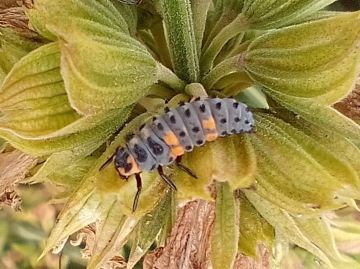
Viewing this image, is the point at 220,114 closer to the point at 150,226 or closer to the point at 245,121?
the point at 245,121

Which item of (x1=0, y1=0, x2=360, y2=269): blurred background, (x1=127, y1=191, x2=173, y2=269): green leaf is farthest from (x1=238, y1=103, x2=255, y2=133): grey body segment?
(x1=0, y1=0, x2=360, y2=269): blurred background

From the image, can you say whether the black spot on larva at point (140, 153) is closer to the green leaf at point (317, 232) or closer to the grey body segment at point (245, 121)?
the grey body segment at point (245, 121)

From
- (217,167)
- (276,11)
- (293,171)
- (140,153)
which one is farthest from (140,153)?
(276,11)

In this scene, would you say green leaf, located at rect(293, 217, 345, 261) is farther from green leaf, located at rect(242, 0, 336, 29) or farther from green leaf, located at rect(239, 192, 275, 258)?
green leaf, located at rect(242, 0, 336, 29)

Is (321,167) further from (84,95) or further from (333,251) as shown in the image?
(84,95)

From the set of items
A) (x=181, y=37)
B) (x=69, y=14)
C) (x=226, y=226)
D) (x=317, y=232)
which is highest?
(x=69, y=14)
